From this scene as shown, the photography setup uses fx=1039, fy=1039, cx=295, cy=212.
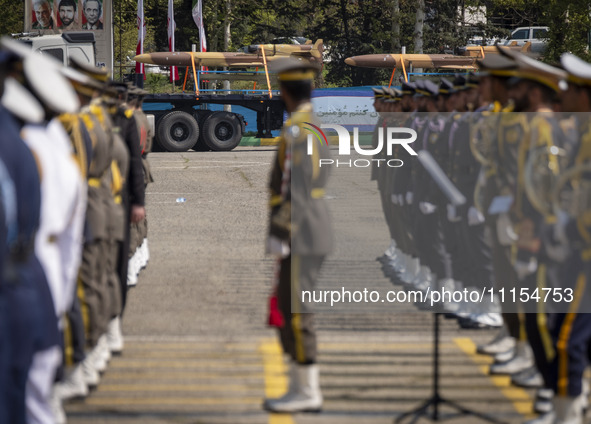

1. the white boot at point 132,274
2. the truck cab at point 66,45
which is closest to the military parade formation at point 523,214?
the white boot at point 132,274

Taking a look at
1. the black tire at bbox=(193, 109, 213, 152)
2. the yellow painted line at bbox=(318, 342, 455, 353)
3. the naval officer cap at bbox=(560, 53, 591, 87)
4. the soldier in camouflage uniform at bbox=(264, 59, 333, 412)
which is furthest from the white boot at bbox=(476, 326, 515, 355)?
the black tire at bbox=(193, 109, 213, 152)

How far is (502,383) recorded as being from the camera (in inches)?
270

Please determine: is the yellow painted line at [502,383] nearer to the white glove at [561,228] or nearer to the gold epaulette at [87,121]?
the white glove at [561,228]

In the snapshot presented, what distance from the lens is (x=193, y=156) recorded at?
97.8 feet

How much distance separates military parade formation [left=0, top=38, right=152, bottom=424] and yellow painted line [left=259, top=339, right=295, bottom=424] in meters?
1.13

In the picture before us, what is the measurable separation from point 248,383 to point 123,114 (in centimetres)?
271

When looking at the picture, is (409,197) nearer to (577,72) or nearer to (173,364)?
(173,364)

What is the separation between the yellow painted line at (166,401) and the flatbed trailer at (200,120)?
25.1 metres

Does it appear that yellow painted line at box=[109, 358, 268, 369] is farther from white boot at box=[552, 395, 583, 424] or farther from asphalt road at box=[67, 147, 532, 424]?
white boot at box=[552, 395, 583, 424]

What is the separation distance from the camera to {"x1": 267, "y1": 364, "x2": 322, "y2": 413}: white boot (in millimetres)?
6133

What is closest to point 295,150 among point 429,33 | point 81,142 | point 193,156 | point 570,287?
point 81,142

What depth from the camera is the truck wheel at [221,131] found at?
31625 mm

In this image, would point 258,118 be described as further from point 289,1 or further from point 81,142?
point 81,142

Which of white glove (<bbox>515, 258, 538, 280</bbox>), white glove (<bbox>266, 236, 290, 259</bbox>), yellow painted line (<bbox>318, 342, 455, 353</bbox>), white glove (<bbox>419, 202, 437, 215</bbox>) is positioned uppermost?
white glove (<bbox>266, 236, 290, 259</bbox>)
